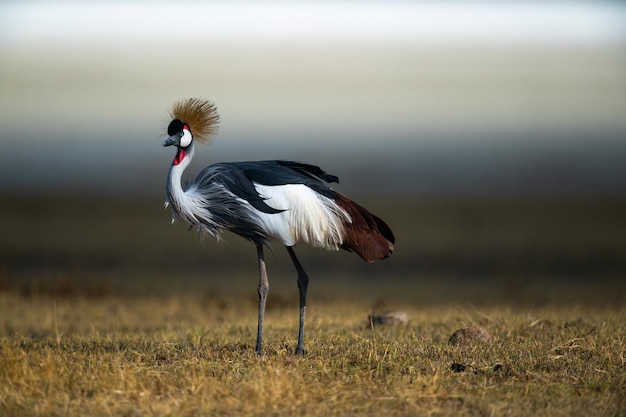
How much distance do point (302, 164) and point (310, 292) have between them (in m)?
10.6

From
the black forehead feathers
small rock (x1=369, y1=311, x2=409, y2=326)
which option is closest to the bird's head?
the black forehead feathers

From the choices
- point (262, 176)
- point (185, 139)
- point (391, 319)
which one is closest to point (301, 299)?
point (262, 176)

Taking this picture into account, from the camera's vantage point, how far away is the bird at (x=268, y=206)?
784 centimetres

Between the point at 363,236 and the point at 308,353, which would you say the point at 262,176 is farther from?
the point at 308,353

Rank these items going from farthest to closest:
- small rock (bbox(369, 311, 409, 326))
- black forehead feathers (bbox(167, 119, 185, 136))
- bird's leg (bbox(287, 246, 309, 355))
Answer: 1. small rock (bbox(369, 311, 409, 326))
2. black forehead feathers (bbox(167, 119, 185, 136))
3. bird's leg (bbox(287, 246, 309, 355))

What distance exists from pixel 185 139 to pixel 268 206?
3.18ft

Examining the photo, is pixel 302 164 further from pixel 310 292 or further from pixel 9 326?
pixel 310 292

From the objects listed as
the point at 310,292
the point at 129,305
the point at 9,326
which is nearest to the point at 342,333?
the point at 9,326

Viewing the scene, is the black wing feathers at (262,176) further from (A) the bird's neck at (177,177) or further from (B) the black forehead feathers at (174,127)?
(B) the black forehead feathers at (174,127)

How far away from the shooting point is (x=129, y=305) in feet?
43.2

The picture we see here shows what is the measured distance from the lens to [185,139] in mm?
8117

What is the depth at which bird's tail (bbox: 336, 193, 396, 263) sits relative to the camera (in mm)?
8008

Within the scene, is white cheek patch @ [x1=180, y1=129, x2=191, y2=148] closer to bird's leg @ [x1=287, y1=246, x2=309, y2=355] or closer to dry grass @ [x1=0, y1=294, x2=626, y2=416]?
bird's leg @ [x1=287, y1=246, x2=309, y2=355]

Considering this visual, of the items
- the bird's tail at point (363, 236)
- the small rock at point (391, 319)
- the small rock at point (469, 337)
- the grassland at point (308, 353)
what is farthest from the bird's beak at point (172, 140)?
the small rock at point (469, 337)
